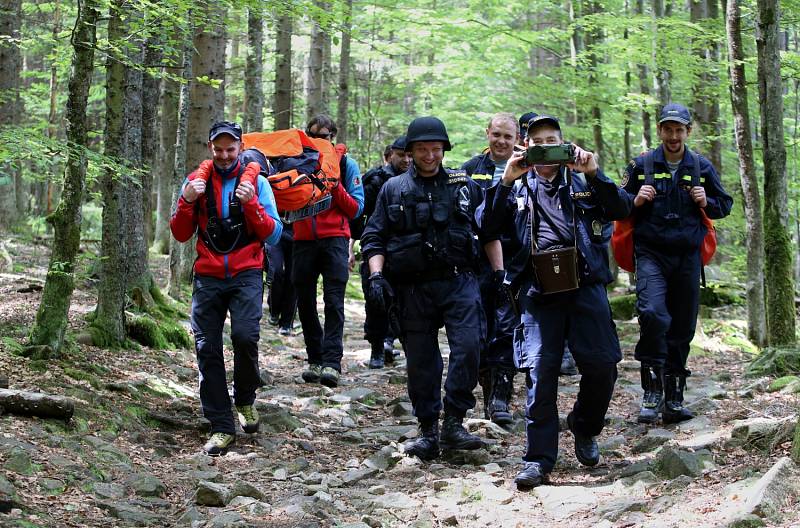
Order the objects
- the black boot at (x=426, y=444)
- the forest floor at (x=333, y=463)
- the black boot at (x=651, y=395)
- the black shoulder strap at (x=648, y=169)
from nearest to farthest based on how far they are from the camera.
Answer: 1. the forest floor at (x=333, y=463)
2. the black boot at (x=426, y=444)
3. the black shoulder strap at (x=648, y=169)
4. the black boot at (x=651, y=395)

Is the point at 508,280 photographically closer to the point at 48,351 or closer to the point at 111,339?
the point at 48,351

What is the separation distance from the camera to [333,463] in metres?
6.31

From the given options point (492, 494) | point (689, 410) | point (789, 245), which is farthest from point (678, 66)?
point (492, 494)

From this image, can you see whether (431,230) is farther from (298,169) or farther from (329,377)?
(329,377)

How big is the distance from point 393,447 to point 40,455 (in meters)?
2.63

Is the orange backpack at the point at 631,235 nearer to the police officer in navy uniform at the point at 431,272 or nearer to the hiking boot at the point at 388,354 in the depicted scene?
the police officer in navy uniform at the point at 431,272

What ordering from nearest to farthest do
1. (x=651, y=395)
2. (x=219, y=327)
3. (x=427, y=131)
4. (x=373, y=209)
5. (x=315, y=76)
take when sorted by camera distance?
1. (x=427, y=131)
2. (x=219, y=327)
3. (x=651, y=395)
4. (x=373, y=209)
5. (x=315, y=76)

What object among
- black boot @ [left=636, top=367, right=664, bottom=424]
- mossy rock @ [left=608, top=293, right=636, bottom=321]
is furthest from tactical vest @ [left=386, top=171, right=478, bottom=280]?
mossy rock @ [left=608, top=293, right=636, bottom=321]

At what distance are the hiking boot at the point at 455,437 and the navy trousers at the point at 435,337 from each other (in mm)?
71

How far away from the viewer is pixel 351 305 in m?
17.5

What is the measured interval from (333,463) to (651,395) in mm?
2914

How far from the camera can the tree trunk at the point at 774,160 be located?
8805 millimetres


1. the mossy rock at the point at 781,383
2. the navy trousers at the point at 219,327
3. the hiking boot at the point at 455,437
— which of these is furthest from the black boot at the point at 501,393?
the mossy rock at the point at 781,383

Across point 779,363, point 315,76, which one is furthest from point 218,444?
point 315,76
